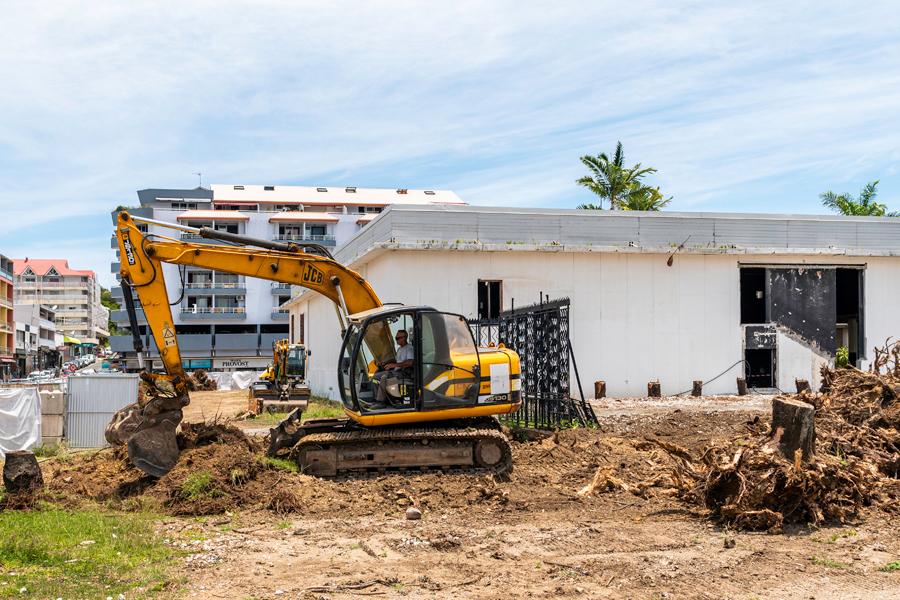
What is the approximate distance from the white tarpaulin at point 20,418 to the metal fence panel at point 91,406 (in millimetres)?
642

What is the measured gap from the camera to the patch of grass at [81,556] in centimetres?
735

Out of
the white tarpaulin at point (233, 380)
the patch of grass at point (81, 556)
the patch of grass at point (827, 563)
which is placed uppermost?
the patch of grass at point (827, 563)

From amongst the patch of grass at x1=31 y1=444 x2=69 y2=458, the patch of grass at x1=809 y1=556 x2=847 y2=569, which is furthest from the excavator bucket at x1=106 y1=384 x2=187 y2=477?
the patch of grass at x1=809 y1=556 x2=847 y2=569

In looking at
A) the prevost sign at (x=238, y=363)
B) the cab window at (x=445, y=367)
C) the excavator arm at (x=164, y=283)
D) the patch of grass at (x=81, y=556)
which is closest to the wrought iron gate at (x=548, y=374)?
the cab window at (x=445, y=367)

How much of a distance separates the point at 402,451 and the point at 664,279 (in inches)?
562

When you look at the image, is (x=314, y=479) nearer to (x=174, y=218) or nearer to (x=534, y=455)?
(x=534, y=455)

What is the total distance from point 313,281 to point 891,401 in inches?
331

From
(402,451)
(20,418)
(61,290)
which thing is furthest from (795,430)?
(61,290)

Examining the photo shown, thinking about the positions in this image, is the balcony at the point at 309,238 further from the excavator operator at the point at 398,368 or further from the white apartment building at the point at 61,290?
the white apartment building at the point at 61,290

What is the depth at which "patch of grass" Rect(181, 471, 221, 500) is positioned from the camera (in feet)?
35.3

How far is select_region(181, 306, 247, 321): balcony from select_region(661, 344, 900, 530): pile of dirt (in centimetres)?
7712

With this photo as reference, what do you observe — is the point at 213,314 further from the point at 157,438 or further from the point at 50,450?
the point at 157,438

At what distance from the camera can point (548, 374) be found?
17.5m

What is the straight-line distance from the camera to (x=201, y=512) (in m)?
10.5
